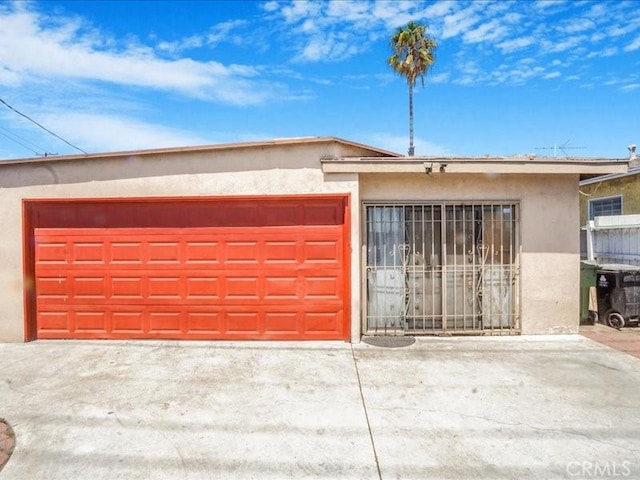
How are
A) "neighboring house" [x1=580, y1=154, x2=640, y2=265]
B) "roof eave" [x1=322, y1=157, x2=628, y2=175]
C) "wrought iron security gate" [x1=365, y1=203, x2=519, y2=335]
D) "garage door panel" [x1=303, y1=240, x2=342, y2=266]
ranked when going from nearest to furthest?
"roof eave" [x1=322, y1=157, x2=628, y2=175], "garage door panel" [x1=303, y1=240, x2=342, y2=266], "wrought iron security gate" [x1=365, y1=203, x2=519, y2=335], "neighboring house" [x1=580, y1=154, x2=640, y2=265]

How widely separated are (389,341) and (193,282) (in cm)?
348

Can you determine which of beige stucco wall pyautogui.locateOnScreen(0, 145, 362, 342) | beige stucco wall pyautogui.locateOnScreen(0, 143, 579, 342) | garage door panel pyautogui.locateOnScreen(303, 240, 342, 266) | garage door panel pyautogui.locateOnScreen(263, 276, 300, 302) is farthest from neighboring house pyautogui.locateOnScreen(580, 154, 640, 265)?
garage door panel pyautogui.locateOnScreen(263, 276, 300, 302)

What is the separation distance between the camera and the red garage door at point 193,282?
21.2 ft

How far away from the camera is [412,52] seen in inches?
814

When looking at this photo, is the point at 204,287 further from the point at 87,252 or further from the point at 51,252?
the point at 51,252

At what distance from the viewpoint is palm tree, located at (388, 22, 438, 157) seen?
806 inches

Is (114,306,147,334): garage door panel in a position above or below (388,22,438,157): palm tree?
below

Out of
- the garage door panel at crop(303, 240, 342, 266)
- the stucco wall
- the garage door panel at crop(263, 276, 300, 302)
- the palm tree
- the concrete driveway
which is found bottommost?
the concrete driveway

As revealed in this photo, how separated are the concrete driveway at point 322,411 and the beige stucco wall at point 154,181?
1.16 m

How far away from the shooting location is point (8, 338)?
6500 mm

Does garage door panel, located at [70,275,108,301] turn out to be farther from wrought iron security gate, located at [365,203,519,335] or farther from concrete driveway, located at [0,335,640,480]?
wrought iron security gate, located at [365,203,519,335]

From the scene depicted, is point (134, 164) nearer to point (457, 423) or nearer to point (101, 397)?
point (101, 397)

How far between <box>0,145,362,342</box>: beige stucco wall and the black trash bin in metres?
5.01

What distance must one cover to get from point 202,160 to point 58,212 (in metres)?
2.71
